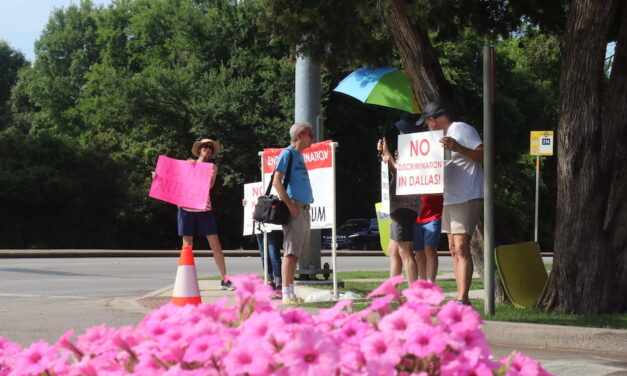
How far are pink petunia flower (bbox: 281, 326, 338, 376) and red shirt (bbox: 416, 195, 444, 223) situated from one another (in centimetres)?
751

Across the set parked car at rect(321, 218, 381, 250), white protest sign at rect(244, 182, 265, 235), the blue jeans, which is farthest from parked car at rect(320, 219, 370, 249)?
the blue jeans

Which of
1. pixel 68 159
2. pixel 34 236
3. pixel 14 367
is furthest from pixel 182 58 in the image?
pixel 14 367

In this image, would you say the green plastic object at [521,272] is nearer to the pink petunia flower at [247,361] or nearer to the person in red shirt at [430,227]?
the person in red shirt at [430,227]

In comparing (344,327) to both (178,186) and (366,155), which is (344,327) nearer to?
(178,186)

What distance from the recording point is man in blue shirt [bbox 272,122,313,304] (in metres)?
9.83

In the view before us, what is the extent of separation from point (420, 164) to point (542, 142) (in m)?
13.8

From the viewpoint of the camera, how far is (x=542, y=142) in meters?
22.2

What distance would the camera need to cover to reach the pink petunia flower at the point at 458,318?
2650 millimetres

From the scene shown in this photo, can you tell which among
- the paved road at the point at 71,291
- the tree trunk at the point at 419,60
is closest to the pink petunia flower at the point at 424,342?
the paved road at the point at 71,291

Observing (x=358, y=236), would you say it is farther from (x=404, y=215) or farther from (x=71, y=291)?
(x=404, y=215)

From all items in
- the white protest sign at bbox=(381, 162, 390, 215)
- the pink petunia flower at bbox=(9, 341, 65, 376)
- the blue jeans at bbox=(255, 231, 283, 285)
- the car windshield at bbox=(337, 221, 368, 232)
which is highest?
the car windshield at bbox=(337, 221, 368, 232)

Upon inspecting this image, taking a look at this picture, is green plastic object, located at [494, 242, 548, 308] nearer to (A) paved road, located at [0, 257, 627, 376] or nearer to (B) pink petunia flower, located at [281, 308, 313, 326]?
(A) paved road, located at [0, 257, 627, 376]

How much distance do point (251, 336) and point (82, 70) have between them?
192 feet

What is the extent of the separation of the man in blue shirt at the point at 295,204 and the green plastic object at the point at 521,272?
185cm
